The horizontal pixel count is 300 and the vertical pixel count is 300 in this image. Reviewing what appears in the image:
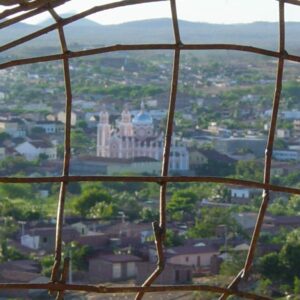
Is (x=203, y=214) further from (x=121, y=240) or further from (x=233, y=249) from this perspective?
(x=233, y=249)

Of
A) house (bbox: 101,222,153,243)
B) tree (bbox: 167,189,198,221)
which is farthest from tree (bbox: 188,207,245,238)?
house (bbox: 101,222,153,243)

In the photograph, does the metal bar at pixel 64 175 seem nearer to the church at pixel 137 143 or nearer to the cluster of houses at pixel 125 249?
the cluster of houses at pixel 125 249

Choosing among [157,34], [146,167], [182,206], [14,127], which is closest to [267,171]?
[182,206]

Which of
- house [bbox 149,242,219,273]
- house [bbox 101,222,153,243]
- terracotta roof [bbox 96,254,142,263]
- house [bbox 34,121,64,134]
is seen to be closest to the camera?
house [bbox 149,242,219,273]

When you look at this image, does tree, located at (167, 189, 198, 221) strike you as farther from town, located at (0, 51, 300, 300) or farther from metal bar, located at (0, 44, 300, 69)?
metal bar, located at (0, 44, 300, 69)

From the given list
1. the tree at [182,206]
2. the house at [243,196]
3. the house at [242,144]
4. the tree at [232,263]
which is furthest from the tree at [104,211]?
the house at [242,144]

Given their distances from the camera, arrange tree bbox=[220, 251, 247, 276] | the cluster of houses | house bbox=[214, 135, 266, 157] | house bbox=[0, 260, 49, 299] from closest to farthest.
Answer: house bbox=[0, 260, 49, 299], tree bbox=[220, 251, 247, 276], the cluster of houses, house bbox=[214, 135, 266, 157]
